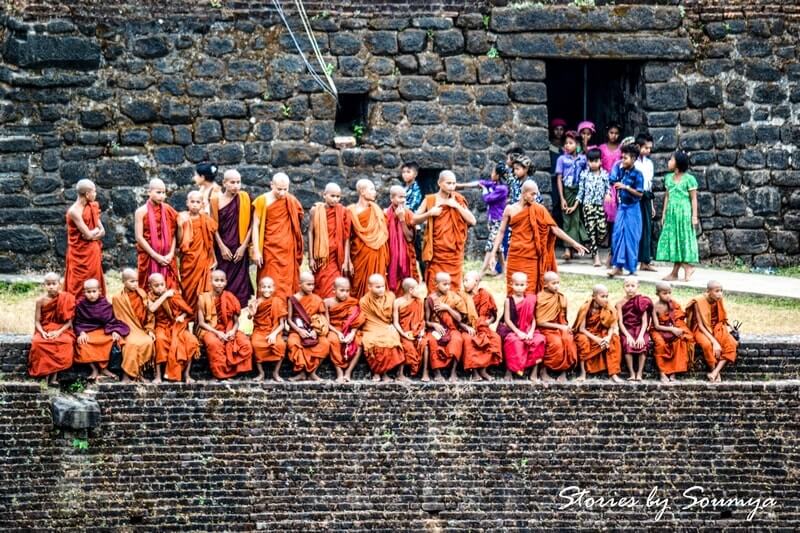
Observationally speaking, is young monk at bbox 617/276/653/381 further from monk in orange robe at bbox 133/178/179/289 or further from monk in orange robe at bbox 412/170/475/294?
monk in orange robe at bbox 133/178/179/289

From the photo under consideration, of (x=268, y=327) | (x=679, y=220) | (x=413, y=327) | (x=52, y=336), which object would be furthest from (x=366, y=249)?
(x=679, y=220)

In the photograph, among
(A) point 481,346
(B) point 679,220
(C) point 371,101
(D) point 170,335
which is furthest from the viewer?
(C) point 371,101

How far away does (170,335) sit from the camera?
17688 mm

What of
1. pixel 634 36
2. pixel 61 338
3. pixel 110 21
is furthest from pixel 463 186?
pixel 61 338

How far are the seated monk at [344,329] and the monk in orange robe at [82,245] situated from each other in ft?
6.74

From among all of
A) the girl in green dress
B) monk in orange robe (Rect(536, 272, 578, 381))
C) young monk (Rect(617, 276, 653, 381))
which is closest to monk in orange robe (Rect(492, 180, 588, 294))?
monk in orange robe (Rect(536, 272, 578, 381))

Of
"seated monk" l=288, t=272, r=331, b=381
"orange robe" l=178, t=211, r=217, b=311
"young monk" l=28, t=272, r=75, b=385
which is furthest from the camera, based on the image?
"orange robe" l=178, t=211, r=217, b=311

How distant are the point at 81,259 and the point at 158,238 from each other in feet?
2.33

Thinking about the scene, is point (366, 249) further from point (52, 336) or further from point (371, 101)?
point (371, 101)

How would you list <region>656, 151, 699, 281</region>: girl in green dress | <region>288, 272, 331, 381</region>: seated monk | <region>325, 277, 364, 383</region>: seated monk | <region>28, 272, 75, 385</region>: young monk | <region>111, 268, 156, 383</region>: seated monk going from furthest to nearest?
<region>656, 151, 699, 281</region>: girl in green dress
<region>325, 277, 364, 383</region>: seated monk
<region>288, 272, 331, 381</region>: seated monk
<region>111, 268, 156, 383</region>: seated monk
<region>28, 272, 75, 385</region>: young monk

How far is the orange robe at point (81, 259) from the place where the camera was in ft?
59.5

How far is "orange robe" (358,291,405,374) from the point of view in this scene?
1781cm

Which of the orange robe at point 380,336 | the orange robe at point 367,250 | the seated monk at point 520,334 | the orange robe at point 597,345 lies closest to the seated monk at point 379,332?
the orange robe at point 380,336

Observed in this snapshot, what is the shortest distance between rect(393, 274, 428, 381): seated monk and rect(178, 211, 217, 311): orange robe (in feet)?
5.75
